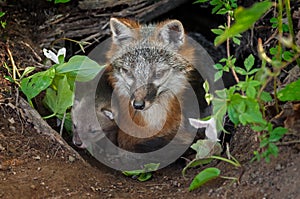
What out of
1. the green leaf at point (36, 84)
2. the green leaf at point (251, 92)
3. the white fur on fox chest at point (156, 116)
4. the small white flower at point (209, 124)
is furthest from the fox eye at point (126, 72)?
the green leaf at point (251, 92)

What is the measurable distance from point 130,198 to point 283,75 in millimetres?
1533

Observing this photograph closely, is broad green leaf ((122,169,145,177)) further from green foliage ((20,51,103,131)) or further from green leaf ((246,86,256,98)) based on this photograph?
green leaf ((246,86,256,98))

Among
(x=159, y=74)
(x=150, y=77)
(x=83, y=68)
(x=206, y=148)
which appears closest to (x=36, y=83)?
(x=83, y=68)

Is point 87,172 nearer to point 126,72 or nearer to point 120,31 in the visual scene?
point 126,72

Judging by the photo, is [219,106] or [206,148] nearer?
[219,106]

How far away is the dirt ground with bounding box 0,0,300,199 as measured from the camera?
10.2ft

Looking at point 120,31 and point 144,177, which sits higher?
point 120,31

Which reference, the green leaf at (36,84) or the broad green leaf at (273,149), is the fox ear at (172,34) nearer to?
the green leaf at (36,84)

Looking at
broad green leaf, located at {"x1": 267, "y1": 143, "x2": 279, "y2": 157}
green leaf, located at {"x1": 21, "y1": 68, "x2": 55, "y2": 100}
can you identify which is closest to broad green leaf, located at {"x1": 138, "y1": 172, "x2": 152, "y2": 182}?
green leaf, located at {"x1": 21, "y1": 68, "x2": 55, "y2": 100}

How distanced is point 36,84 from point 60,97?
0.92 ft

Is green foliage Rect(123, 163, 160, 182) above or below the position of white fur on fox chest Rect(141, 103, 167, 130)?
below

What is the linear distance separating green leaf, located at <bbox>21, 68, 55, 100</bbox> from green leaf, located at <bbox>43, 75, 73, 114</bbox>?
0.49 feet

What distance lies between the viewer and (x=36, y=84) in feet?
13.9

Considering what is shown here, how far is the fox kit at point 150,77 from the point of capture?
15.2 ft
